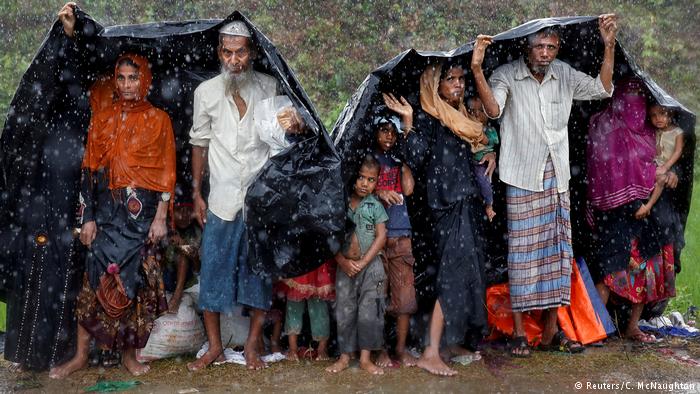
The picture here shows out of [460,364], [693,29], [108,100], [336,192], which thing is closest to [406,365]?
[460,364]

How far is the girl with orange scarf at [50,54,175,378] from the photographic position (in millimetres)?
5285

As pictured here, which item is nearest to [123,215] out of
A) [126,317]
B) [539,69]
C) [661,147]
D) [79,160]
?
[79,160]

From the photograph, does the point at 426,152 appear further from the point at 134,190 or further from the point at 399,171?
the point at 134,190

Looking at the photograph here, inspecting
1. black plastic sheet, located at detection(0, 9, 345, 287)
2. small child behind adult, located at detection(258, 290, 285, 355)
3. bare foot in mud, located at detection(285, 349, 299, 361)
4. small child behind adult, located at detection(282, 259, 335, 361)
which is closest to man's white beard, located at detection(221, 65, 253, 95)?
black plastic sheet, located at detection(0, 9, 345, 287)

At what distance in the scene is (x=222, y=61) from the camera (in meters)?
5.34

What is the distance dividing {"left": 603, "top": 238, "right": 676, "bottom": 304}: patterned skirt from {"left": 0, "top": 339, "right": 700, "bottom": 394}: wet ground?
51 cm

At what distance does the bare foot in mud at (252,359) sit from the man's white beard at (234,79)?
5.87 ft

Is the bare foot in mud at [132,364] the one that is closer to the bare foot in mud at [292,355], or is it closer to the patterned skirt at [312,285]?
the bare foot in mud at [292,355]

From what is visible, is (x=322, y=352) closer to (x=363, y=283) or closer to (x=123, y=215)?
(x=363, y=283)

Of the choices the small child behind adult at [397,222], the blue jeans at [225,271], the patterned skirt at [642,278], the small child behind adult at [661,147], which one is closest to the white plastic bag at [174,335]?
the blue jeans at [225,271]

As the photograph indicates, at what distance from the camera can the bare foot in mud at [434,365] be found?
5.41 meters

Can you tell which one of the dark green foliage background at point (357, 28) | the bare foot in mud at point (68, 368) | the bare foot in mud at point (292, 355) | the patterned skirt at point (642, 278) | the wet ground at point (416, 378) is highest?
the dark green foliage background at point (357, 28)

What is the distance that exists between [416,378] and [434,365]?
7.5 inches

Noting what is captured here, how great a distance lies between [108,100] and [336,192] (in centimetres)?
172
